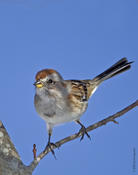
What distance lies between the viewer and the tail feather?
8.50ft

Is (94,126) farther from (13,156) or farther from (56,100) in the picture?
(13,156)

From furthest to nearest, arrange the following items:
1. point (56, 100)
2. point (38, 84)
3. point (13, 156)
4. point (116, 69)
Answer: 1. point (116, 69)
2. point (56, 100)
3. point (38, 84)
4. point (13, 156)

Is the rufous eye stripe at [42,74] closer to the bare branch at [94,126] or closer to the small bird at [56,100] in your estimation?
the small bird at [56,100]

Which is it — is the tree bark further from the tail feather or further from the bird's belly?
the tail feather

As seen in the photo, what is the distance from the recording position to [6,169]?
1.84 m

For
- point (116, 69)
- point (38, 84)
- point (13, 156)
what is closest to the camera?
point (13, 156)

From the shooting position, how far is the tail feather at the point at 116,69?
2.59 m

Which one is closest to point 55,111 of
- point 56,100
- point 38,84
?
point 56,100

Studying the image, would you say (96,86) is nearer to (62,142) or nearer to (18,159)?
(62,142)

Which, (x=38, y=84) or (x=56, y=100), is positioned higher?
(x=38, y=84)

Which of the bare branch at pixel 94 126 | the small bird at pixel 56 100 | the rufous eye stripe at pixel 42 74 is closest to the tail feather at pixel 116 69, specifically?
the small bird at pixel 56 100

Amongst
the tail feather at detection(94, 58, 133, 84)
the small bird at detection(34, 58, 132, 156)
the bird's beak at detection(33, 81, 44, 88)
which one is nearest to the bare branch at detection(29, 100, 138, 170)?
the small bird at detection(34, 58, 132, 156)

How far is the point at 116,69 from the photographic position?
261 centimetres

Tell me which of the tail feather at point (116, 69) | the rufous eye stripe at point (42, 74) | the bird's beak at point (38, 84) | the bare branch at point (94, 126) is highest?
the rufous eye stripe at point (42, 74)
